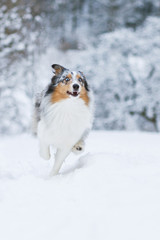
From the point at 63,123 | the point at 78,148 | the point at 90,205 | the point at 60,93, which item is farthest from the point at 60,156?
the point at 90,205

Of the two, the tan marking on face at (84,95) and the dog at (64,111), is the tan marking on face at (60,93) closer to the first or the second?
the dog at (64,111)

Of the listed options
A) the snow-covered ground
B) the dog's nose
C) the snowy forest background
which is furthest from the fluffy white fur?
the snowy forest background

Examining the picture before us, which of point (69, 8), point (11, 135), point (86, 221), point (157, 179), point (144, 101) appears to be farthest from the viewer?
point (69, 8)

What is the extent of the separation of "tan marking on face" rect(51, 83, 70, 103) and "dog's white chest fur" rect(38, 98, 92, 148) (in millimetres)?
44

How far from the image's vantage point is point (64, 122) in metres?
3.00

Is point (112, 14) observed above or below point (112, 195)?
above

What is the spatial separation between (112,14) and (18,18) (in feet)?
29.0

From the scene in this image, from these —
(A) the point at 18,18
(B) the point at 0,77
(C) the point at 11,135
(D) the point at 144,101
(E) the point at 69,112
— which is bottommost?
(C) the point at 11,135

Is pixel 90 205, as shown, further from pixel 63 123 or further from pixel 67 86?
pixel 67 86

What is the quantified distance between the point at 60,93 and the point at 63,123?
33 cm

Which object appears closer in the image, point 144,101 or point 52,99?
point 52,99

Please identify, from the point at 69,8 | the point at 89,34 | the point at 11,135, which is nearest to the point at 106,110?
the point at 11,135

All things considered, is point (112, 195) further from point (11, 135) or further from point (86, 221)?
point (11, 135)

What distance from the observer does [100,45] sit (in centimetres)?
1077
